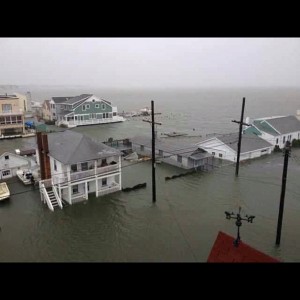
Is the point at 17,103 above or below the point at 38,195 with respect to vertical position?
above

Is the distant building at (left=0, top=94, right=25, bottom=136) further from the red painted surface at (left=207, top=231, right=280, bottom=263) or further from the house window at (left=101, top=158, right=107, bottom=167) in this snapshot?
the red painted surface at (left=207, top=231, right=280, bottom=263)

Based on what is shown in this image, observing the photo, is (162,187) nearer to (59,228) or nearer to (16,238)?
(59,228)

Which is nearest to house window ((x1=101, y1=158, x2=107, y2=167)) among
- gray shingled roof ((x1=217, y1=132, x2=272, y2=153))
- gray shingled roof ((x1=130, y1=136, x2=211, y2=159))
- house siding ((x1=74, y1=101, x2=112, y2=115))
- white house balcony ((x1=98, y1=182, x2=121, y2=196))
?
white house balcony ((x1=98, y1=182, x2=121, y2=196))

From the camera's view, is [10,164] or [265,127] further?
[265,127]

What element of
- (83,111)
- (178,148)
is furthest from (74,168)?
(83,111)

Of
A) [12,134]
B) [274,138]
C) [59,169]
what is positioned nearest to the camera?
[59,169]

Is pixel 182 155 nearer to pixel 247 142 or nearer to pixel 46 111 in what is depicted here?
pixel 247 142
